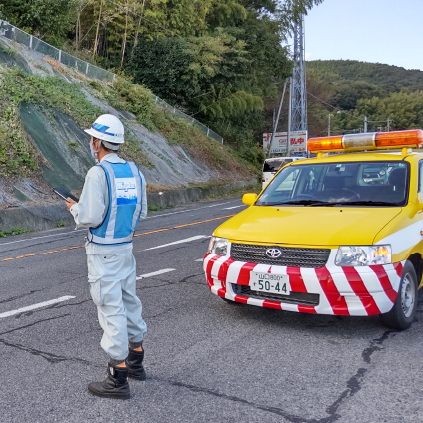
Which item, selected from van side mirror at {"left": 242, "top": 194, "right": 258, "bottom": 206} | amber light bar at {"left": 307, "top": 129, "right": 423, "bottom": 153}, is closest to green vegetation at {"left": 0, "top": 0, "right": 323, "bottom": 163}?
amber light bar at {"left": 307, "top": 129, "right": 423, "bottom": 153}

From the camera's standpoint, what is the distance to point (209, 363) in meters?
4.36

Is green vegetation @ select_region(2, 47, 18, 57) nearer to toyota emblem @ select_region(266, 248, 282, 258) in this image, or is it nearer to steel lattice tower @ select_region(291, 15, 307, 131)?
toyota emblem @ select_region(266, 248, 282, 258)

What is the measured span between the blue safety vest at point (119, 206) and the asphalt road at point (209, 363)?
1129 millimetres

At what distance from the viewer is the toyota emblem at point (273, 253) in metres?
4.98

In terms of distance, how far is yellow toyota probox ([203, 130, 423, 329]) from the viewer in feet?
15.7

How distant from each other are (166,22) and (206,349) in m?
34.7

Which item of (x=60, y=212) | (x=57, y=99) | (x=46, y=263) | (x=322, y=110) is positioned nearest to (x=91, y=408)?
(x=46, y=263)

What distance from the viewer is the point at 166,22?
1430 inches

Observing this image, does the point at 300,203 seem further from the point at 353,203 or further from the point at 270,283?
the point at 270,283

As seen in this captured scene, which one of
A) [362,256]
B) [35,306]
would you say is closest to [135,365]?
[362,256]

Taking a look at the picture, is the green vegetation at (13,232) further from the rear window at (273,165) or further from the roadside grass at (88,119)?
the rear window at (273,165)

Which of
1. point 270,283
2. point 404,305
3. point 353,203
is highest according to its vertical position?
point 353,203

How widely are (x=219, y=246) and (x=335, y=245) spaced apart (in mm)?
1245

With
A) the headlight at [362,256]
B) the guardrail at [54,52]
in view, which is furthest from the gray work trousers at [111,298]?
the guardrail at [54,52]
